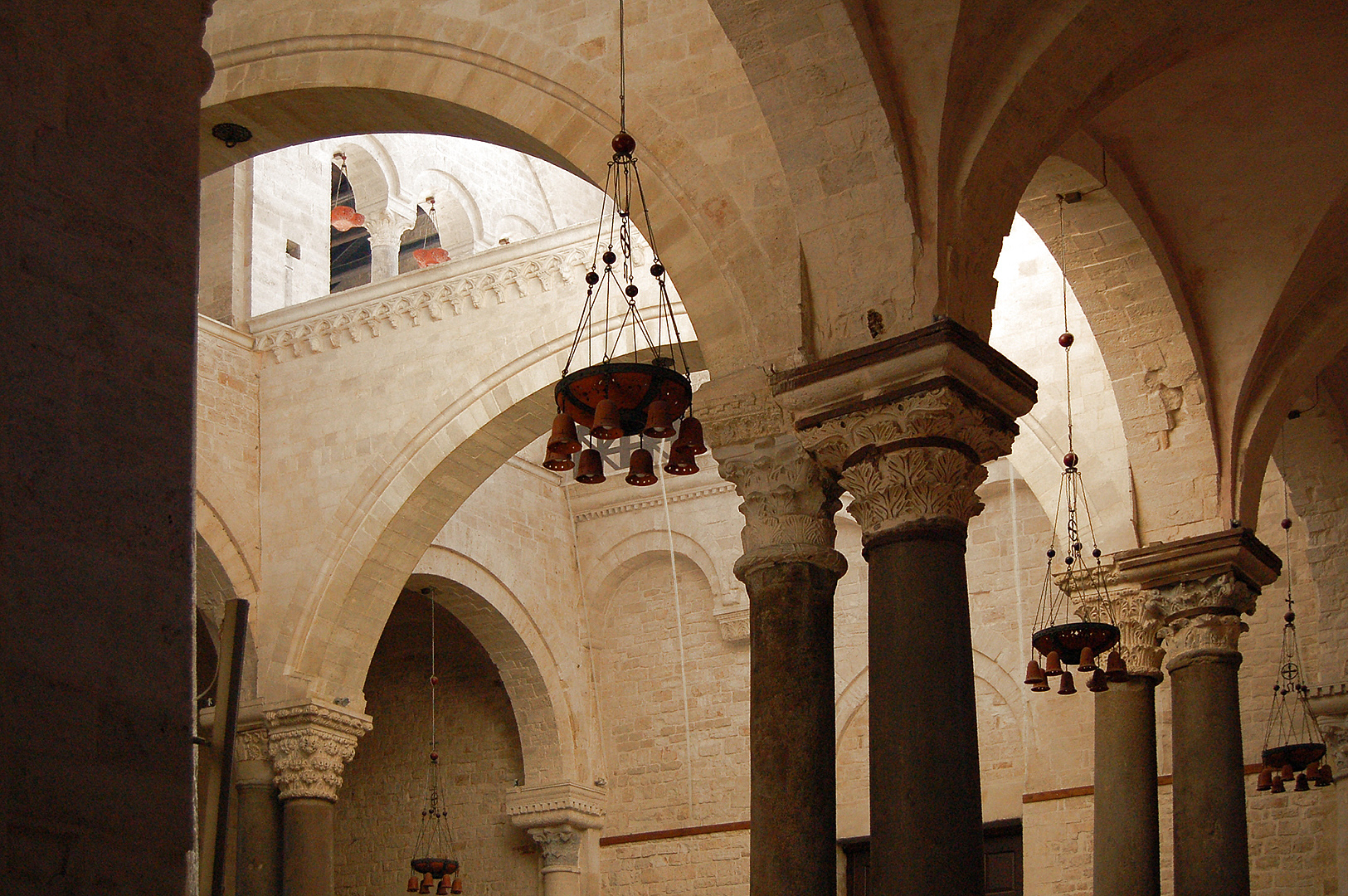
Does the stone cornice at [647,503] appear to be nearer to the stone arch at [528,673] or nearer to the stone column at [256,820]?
the stone arch at [528,673]

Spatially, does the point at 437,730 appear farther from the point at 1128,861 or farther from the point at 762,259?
the point at 762,259

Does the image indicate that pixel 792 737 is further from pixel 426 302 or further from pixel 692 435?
pixel 426 302

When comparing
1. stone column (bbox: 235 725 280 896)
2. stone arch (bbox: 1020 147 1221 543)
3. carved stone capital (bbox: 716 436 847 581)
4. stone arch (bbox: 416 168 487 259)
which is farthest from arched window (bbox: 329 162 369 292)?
carved stone capital (bbox: 716 436 847 581)

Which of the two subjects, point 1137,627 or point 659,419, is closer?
point 659,419

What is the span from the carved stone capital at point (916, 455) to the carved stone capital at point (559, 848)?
1016 centimetres

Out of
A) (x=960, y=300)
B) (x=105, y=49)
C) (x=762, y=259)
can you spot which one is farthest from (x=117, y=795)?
(x=762, y=259)

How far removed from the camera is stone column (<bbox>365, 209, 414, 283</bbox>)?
19.6 m

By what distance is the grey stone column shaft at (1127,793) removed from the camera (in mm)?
8203

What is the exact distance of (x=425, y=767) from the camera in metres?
16.8

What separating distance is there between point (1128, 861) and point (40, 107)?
7433 mm

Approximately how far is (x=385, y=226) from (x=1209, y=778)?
46.0 feet

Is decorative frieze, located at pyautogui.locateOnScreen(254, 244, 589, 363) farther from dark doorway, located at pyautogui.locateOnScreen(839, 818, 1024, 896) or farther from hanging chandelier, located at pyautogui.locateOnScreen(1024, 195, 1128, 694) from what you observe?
dark doorway, located at pyautogui.locateOnScreen(839, 818, 1024, 896)

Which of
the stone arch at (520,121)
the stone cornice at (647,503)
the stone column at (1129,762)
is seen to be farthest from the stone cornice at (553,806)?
the stone arch at (520,121)

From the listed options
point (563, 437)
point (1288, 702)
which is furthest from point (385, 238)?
point (563, 437)
